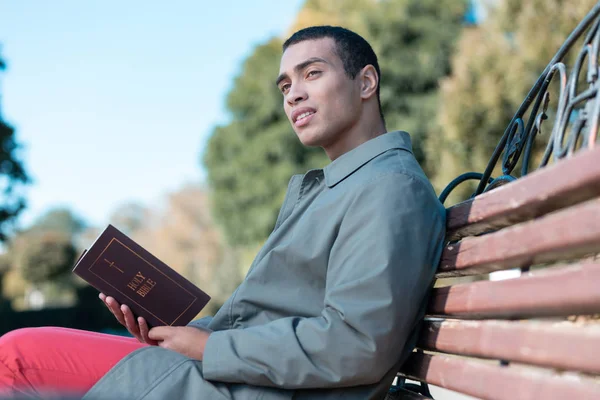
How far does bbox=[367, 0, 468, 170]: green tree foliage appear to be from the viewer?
24.5 m

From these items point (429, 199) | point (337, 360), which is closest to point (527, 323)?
point (337, 360)

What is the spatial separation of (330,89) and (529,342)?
1.43 metres

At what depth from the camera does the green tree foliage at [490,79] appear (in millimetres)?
14719

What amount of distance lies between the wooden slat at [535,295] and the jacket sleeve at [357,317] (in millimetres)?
151

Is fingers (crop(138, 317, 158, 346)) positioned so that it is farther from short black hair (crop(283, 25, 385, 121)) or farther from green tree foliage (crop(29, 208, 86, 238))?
green tree foliage (crop(29, 208, 86, 238))

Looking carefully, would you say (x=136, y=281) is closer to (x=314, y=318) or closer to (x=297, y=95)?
(x=314, y=318)

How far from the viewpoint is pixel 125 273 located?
2.28 metres

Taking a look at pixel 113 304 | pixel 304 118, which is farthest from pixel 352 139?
pixel 113 304

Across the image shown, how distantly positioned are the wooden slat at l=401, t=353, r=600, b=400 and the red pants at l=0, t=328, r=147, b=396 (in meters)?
0.88

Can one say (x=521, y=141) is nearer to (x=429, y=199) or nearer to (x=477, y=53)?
(x=429, y=199)

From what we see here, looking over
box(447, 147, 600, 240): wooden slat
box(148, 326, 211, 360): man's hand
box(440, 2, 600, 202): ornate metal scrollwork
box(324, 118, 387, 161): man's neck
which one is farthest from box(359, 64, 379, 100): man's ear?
box(148, 326, 211, 360): man's hand

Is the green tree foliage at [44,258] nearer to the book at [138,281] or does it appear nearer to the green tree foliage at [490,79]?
the green tree foliage at [490,79]

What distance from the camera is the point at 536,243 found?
141 cm

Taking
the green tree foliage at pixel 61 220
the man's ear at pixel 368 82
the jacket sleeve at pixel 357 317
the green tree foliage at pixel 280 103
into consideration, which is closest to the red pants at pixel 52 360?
the jacket sleeve at pixel 357 317
